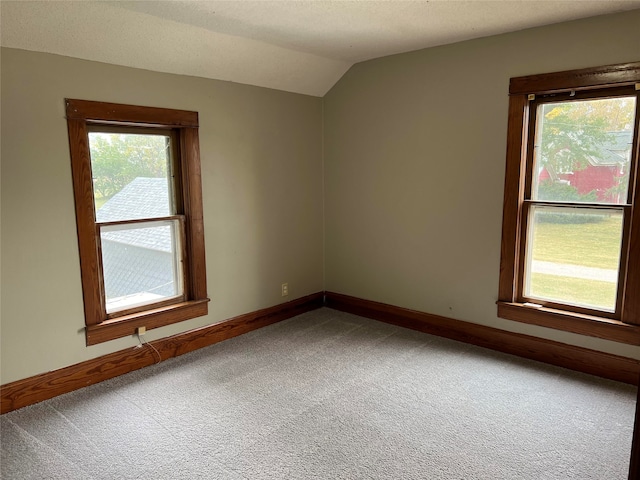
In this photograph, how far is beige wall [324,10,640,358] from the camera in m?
3.03

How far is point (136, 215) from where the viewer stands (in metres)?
3.15

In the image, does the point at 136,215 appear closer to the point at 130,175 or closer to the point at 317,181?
the point at 130,175

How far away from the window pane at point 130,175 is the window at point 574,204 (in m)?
2.49

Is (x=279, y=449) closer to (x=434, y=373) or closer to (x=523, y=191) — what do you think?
(x=434, y=373)

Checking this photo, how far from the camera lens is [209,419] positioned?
2.54 metres

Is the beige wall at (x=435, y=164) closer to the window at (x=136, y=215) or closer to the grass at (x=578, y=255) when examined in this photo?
the grass at (x=578, y=255)

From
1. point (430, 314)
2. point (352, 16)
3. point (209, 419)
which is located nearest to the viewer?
point (209, 419)

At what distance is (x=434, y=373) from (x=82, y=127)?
2.77 meters

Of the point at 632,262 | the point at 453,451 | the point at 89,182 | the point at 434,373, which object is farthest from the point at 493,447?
the point at 89,182

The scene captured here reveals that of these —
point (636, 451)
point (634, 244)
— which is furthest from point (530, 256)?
point (636, 451)

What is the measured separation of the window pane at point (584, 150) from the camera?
284cm

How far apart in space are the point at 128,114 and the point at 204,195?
0.79 m

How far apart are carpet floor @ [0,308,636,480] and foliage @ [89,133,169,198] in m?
1.31

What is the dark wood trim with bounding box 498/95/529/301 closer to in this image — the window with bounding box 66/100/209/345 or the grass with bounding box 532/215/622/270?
the grass with bounding box 532/215/622/270
